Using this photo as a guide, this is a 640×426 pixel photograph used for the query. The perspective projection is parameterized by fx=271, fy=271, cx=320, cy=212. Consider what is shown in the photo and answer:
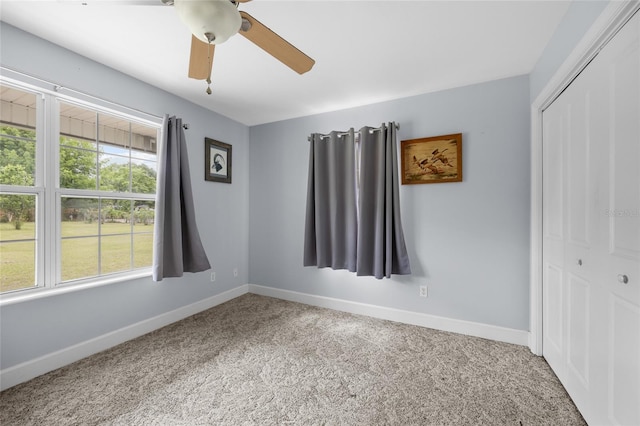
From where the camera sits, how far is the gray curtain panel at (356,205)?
109 inches

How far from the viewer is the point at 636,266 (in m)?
1.11

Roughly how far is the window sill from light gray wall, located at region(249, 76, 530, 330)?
2008 mm

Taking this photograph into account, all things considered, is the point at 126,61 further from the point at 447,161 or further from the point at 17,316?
the point at 447,161

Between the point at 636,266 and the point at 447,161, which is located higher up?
the point at 447,161

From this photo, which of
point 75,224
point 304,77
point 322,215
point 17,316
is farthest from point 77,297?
point 304,77

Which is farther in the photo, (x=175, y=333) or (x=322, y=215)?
(x=322, y=215)

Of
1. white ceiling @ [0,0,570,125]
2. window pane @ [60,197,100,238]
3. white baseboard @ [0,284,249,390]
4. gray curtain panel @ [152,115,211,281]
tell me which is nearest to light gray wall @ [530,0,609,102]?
white ceiling @ [0,0,570,125]

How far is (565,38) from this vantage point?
166cm

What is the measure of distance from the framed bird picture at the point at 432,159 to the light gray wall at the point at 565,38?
0.70 m

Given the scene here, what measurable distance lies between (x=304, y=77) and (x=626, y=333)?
263cm

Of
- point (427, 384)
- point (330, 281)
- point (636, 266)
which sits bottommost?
point (427, 384)

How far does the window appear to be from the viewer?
190cm

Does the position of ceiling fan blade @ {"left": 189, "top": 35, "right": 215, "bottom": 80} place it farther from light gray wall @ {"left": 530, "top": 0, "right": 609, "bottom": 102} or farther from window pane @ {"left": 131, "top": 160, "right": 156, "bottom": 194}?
light gray wall @ {"left": 530, "top": 0, "right": 609, "bottom": 102}

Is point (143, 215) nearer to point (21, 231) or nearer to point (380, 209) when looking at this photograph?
point (21, 231)
